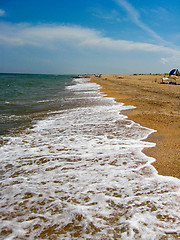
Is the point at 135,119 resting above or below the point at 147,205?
above

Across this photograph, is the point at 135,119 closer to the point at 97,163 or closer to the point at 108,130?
the point at 108,130

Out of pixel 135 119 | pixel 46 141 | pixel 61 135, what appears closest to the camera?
pixel 46 141

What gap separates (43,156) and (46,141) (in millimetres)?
1146

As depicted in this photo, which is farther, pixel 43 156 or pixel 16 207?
pixel 43 156

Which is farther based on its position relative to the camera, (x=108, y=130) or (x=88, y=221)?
(x=108, y=130)

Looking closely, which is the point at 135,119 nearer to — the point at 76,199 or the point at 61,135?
the point at 61,135

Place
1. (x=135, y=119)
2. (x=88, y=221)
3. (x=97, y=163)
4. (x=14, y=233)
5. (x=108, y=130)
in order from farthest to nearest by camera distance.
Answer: (x=135, y=119)
(x=108, y=130)
(x=97, y=163)
(x=88, y=221)
(x=14, y=233)

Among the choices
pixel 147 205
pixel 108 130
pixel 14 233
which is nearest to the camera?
pixel 14 233

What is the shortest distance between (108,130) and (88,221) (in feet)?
14.4

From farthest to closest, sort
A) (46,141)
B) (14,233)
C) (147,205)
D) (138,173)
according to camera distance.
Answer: (46,141)
(138,173)
(147,205)
(14,233)

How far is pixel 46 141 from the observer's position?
18.7 ft

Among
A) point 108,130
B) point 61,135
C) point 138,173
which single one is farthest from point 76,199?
point 108,130

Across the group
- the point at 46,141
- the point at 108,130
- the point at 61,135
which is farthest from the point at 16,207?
the point at 108,130

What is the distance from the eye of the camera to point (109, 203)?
285 centimetres
